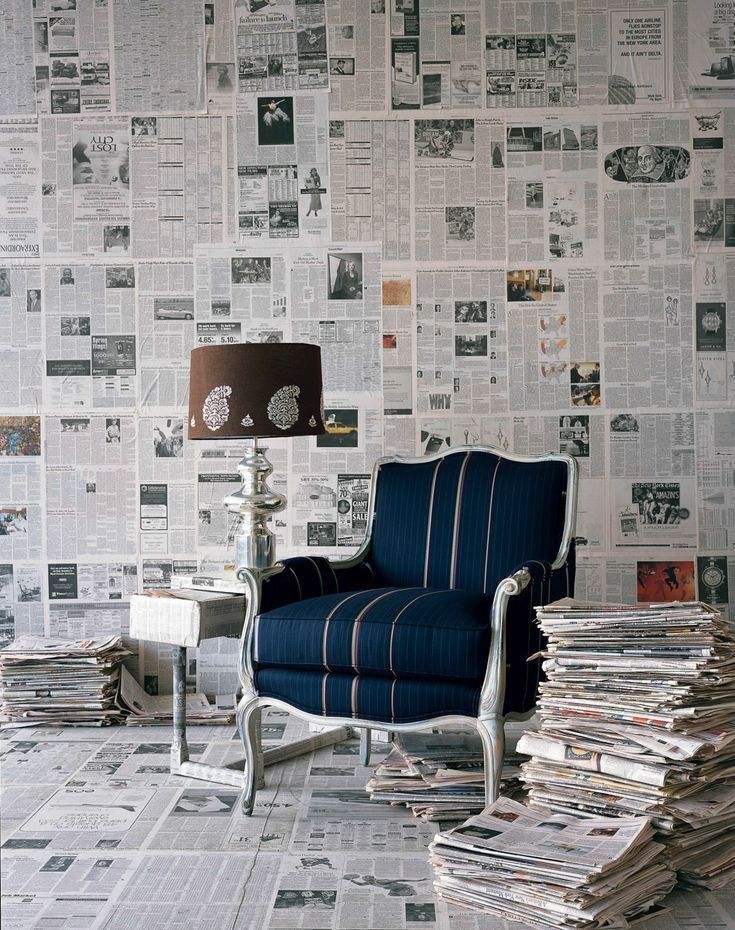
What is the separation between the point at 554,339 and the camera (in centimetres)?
377

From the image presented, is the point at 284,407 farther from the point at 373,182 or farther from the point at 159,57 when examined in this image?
the point at 159,57

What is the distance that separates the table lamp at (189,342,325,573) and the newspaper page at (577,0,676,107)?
5.58 feet

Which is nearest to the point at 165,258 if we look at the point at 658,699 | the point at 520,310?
the point at 520,310

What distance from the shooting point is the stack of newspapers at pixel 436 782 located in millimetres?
2555

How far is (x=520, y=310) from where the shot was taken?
378cm

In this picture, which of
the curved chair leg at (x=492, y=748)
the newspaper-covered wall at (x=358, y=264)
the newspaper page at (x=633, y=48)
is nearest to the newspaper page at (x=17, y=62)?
the newspaper-covered wall at (x=358, y=264)

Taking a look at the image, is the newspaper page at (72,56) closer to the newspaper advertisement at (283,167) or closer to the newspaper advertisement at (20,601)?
the newspaper advertisement at (283,167)

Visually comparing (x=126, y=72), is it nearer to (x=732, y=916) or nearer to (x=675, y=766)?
(x=675, y=766)

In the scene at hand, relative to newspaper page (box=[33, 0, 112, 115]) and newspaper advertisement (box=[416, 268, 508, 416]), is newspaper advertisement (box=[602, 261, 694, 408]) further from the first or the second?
newspaper page (box=[33, 0, 112, 115])

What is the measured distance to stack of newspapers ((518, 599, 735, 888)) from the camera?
216cm

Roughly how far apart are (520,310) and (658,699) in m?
1.93

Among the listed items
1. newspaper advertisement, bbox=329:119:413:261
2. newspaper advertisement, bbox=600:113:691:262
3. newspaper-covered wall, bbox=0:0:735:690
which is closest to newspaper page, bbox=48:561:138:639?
newspaper-covered wall, bbox=0:0:735:690

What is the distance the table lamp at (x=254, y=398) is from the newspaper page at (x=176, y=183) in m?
1.06

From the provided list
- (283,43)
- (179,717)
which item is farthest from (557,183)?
(179,717)
